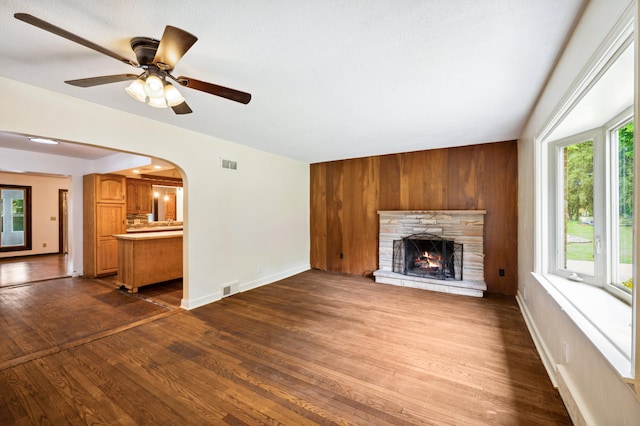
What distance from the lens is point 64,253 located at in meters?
7.61

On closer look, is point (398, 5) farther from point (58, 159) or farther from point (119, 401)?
point (58, 159)

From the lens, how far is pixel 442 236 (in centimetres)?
438

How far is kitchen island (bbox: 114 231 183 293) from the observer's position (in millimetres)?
4195

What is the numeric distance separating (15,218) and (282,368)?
9.46 meters

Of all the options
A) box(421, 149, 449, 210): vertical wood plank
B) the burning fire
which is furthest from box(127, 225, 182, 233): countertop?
box(421, 149, 449, 210): vertical wood plank

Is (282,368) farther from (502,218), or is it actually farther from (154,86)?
(502,218)

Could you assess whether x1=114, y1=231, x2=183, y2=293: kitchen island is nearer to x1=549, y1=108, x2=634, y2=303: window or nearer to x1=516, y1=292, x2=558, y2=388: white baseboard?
x1=516, y1=292, x2=558, y2=388: white baseboard

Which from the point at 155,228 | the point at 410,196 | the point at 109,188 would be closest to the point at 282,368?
the point at 410,196

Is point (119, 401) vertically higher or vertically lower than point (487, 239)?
lower

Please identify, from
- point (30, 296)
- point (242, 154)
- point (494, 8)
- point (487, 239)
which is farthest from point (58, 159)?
point (487, 239)

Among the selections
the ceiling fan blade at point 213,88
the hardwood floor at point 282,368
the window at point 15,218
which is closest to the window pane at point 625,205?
the hardwood floor at point 282,368

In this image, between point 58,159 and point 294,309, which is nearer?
point 294,309

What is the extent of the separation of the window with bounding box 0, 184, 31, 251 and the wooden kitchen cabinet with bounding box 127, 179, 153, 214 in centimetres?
376

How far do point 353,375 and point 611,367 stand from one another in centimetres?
151
